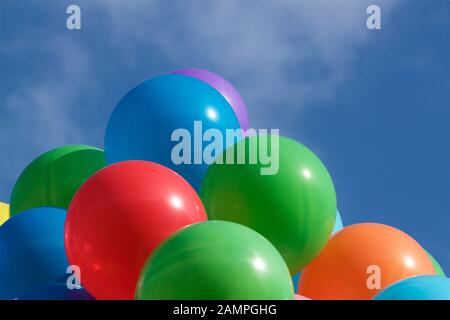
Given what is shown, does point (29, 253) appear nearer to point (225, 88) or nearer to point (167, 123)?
point (167, 123)

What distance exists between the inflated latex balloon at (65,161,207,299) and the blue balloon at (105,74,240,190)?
93 centimetres

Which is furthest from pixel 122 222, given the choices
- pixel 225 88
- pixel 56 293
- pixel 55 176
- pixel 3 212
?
pixel 3 212

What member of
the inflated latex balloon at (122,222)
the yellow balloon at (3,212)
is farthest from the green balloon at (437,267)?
the yellow balloon at (3,212)

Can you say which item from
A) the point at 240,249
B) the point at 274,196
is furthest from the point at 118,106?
the point at 240,249

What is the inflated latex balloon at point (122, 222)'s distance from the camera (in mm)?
5324

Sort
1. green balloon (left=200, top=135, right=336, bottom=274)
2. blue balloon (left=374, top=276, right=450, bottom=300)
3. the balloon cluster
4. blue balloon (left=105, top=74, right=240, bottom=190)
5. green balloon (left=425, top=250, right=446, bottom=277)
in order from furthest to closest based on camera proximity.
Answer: green balloon (left=425, top=250, right=446, bottom=277)
blue balloon (left=105, top=74, right=240, bottom=190)
green balloon (left=200, top=135, right=336, bottom=274)
blue balloon (left=374, top=276, right=450, bottom=300)
the balloon cluster

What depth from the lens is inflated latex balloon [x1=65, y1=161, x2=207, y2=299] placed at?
17.5ft

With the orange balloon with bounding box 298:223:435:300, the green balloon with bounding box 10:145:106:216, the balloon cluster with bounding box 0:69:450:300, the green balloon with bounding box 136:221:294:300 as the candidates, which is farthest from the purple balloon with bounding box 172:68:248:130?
the green balloon with bounding box 136:221:294:300

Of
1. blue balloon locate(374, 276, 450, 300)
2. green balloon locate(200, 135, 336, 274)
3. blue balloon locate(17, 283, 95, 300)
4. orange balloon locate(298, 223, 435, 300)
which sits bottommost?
blue balloon locate(374, 276, 450, 300)

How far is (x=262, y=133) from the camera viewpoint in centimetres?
651

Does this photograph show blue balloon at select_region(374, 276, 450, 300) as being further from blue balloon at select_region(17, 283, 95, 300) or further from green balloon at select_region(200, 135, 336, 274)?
blue balloon at select_region(17, 283, 95, 300)
